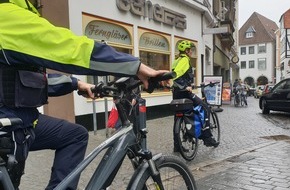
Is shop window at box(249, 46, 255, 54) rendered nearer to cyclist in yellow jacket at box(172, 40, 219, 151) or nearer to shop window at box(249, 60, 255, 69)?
shop window at box(249, 60, 255, 69)

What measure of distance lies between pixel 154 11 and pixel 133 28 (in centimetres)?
127

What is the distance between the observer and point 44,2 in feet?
26.1

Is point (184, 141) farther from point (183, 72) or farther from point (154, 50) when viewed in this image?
point (154, 50)

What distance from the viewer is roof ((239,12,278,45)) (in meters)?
71.1

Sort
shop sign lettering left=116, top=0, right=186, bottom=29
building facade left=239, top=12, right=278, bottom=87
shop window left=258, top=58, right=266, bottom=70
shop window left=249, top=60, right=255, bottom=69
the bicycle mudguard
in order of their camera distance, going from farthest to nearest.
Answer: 1. shop window left=249, top=60, right=255, bottom=69
2. shop window left=258, top=58, right=266, bottom=70
3. building facade left=239, top=12, right=278, bottom=87
4. shop sign lettering left=116, top=0, right=186, bottom=29
5. the bicycle mudguard

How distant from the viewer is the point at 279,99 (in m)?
13.7

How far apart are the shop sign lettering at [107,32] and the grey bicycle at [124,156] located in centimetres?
692

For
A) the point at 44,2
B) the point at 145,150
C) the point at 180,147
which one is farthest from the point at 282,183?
the point at 44,2

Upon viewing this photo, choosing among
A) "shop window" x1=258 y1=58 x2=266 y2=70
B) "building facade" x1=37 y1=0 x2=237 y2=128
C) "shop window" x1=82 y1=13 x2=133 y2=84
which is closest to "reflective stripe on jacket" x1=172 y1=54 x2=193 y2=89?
"building facade" x1=37 y1=0 x2=237 y2=128

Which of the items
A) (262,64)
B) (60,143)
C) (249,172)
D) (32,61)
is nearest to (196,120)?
(249,172)

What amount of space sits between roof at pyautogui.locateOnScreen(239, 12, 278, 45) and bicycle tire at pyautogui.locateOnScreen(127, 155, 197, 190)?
235 feet

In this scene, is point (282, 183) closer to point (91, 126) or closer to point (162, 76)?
point (162, 76)

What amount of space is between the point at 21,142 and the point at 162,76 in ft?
2.81

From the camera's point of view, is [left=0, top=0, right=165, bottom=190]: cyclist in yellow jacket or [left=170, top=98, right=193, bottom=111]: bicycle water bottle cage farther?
[left=170, top=98, right=193, bottom=111]: bicycle water bottle cage
